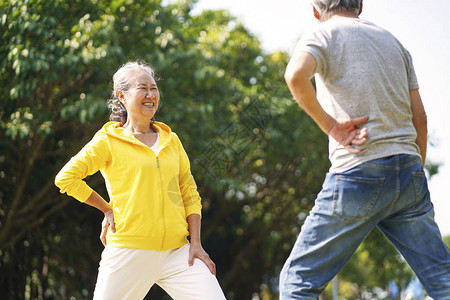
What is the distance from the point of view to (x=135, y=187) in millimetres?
3441

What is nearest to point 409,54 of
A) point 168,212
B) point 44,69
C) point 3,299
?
point 168,212

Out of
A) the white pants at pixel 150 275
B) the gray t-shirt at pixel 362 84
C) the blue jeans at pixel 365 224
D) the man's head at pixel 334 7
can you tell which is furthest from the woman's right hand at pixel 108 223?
the man's head at pixel 334 7

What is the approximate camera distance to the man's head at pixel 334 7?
2.92 m

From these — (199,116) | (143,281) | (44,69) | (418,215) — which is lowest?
(199,116)

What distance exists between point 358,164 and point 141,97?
145 centimetres

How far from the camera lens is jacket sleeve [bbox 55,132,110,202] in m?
3.47

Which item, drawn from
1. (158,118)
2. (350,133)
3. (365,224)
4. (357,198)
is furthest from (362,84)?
(158,118)

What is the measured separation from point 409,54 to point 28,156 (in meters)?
9.39

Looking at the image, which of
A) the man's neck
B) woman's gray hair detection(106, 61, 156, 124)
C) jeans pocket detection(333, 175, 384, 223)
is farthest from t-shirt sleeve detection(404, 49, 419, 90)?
woman's gray hair detection(106, 61, 156, 124)

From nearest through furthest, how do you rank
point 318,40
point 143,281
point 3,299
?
point 318,40 → point 143,281 → point 3,299

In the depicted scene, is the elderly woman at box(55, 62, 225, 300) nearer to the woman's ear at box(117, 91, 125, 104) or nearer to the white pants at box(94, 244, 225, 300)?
the white pants at box(94, 244, 225, 300)

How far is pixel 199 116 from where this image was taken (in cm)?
1098

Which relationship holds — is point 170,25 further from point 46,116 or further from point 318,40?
point 318,40

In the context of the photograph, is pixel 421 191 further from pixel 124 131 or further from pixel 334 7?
pixel 124 131
